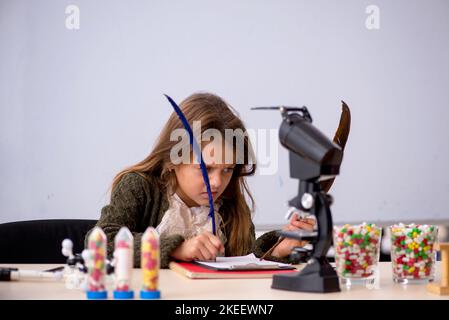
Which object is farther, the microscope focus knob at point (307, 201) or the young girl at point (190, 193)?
the young girl at point (190, 193)

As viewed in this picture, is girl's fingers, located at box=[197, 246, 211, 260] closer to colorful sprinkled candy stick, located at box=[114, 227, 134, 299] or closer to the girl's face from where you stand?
the girl's face

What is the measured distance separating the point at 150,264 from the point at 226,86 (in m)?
2.15

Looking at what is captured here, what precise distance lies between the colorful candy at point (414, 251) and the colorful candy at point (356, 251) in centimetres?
4

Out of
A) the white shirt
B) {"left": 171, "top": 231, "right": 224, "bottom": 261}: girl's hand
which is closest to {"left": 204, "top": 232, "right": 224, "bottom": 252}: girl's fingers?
{"left": 171, "top": 231, "right": 224, "bottom": 261}: girl's hand

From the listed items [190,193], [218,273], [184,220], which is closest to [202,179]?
[190,193]

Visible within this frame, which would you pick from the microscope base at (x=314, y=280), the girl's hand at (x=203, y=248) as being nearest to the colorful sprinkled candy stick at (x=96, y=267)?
the microscope base at (x=314, y=280)

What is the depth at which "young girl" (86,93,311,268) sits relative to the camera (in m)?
1.91

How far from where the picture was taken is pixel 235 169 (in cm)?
217

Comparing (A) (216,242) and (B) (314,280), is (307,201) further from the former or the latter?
(A) (216,242)

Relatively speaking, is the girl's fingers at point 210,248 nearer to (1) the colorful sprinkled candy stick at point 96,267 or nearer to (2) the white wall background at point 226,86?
(1) the colorful sprinkled candy stick at point 96,267

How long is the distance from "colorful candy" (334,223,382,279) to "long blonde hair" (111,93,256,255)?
0.80m

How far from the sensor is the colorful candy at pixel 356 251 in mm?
1281

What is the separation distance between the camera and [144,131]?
123 inches

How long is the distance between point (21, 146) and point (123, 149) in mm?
427
